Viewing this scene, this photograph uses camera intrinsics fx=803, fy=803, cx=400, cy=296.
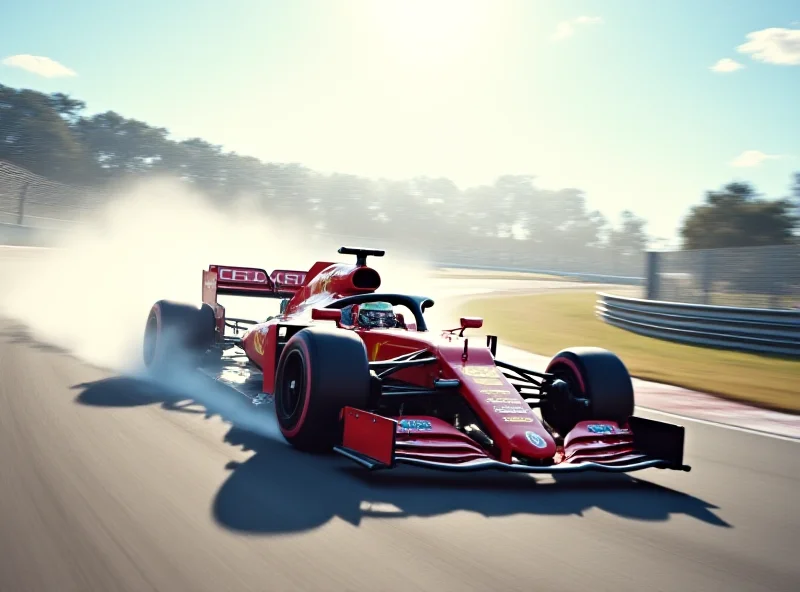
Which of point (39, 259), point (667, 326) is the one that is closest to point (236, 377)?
point (667, 326)

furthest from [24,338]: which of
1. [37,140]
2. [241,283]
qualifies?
[37,140]

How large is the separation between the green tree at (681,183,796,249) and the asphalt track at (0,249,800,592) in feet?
118

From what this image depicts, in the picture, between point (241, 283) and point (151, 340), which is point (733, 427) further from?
point (151, 340)

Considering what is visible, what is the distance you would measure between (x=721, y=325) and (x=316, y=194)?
64.6 metres

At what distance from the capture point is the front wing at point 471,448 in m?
5.02

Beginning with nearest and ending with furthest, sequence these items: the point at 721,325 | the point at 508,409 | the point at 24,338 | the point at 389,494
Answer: the point at 389,494
the point at 508,409
the point at 24,338
the point at 721,325

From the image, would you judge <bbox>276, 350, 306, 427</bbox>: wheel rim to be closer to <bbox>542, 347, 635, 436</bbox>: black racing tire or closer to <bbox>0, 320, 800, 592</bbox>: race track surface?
<bbox>0, 320, 800, 592</bbox>: race track surface

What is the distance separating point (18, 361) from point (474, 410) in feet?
21.0

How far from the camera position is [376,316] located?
7625mm

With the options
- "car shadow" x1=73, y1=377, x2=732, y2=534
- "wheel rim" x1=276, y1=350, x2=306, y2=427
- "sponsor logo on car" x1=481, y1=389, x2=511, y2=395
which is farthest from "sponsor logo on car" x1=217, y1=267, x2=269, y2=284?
"sponsor logo on car" x1=481, y1=389, x2=511, y2=395

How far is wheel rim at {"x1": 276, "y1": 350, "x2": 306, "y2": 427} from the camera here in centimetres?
626

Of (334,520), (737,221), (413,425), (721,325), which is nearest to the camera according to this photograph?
(334,520)

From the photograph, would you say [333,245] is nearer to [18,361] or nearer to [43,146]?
[43,146]

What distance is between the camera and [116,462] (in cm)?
524
